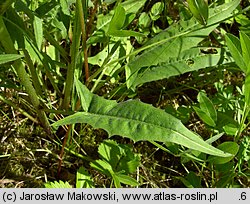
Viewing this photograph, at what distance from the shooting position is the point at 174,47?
1211 millimetres

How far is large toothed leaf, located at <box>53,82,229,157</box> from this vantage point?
0.84m

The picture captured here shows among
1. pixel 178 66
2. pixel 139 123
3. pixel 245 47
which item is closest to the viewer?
pixel 139 123

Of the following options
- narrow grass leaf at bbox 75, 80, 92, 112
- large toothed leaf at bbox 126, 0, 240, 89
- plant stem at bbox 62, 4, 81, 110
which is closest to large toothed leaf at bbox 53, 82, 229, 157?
narrow grass leaf at bbox 75, 80, 92, 112

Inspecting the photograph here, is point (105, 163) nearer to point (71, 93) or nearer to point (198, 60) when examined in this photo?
point (71, 93)

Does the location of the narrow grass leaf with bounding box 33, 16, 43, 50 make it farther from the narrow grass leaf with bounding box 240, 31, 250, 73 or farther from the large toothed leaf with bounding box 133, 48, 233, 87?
the narrow grass leaf with bounding box 240, 31, 250, 73

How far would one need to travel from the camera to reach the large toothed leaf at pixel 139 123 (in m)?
0.84

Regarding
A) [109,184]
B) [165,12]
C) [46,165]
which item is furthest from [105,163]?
[165,12]

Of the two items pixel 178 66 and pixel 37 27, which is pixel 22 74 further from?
pixel 178 66

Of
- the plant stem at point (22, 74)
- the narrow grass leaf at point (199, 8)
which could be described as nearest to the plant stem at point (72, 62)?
the plant stem at point (22, 74)

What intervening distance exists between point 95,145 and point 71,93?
0.17m

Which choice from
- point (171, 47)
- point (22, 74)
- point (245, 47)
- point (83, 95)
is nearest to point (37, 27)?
point (22, 74)

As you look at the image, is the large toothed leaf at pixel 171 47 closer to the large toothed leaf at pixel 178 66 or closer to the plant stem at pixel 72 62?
the large toothed leaf at pixel 178 66

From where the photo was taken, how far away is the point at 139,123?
2.94 ft
